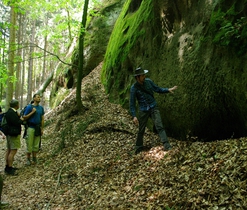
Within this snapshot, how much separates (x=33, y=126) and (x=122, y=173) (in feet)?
13.3

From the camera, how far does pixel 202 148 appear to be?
4.93 meters

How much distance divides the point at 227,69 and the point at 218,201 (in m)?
2.68

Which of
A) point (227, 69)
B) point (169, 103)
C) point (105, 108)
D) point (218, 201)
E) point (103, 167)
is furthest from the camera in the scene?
point (105, 108)

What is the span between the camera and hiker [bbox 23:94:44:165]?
26.4 ft

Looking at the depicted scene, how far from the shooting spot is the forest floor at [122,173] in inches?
148

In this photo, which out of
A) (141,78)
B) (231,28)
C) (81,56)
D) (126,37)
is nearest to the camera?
(231,28)

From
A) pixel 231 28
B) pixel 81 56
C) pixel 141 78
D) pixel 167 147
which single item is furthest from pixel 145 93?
pixel 81 56

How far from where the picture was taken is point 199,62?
18.5 feet

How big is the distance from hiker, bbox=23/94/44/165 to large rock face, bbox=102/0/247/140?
13.1 feet

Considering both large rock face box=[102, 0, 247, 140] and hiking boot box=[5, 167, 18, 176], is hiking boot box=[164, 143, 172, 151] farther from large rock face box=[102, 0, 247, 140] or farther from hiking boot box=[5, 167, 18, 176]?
hiking boot box=[5, 167, 18, 176]

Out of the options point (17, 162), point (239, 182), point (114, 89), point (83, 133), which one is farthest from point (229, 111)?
point (17, 162)

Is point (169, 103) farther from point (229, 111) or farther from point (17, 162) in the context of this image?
point (17, 162)

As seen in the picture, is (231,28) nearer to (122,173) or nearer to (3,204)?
(122,173)

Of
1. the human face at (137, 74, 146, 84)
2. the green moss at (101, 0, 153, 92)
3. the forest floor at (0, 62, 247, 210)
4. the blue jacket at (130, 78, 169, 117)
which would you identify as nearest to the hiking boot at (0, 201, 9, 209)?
the forest floor at (0, 62, 247, 210)
